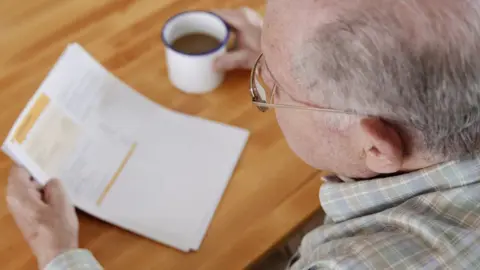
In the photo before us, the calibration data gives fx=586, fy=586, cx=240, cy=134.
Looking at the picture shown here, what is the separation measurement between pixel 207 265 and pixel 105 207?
187mm

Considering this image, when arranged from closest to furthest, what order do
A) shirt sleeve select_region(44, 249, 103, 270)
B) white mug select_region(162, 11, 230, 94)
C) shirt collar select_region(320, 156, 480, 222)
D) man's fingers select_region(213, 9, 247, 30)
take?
shirt collar select_region(320, 156, 480, 222) < shirt sleeve select_region(44, 249, 103, 270) < white mug select_region(162, 11, 230, 94) < man's fingers select_region(213, 9, 247, 30)

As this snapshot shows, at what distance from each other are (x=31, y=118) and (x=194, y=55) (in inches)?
11.3

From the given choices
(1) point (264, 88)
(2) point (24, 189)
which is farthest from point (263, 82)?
(2) point (24, 189)

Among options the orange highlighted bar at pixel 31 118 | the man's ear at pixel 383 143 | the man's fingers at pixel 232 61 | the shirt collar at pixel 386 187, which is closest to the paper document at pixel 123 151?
the orange highlighted bar at pixel 31 118

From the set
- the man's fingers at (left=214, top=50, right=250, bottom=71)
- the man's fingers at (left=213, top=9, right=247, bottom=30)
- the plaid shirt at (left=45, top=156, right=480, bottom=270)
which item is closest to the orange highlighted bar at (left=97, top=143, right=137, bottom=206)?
the plaid shirt at (left=45, top=156, right=480, bottom=270)

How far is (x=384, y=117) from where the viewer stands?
2.15ft

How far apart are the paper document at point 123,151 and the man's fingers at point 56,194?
0.03m

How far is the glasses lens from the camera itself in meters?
0.76

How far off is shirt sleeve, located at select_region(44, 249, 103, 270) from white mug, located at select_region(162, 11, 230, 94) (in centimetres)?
35

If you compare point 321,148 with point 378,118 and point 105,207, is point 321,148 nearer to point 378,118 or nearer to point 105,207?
point 378,118

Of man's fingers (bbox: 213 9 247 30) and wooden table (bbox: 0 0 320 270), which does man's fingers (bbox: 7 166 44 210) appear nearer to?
wooden table (bbox: 0 0 320 270)

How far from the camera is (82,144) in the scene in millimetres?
973

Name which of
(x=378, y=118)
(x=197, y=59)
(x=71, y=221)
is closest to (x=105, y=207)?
(x=71, y=221)

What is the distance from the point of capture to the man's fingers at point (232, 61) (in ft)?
3.39
